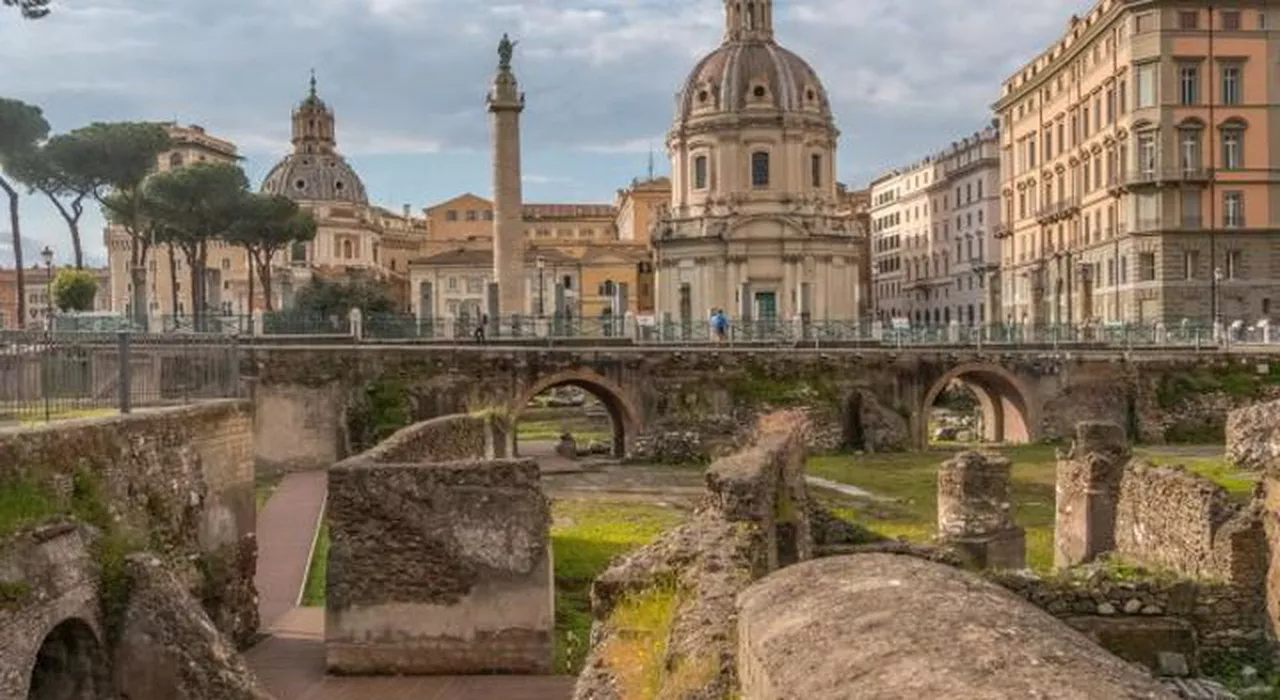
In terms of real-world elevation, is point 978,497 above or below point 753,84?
below

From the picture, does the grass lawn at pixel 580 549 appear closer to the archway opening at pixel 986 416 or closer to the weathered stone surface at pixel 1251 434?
the weathered stone surface at pixel 1251 434

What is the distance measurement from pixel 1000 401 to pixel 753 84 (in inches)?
1155

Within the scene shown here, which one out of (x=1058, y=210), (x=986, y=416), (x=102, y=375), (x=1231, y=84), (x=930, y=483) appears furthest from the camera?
(x=1058, y=210)

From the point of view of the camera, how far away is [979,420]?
A: 52.9 meters

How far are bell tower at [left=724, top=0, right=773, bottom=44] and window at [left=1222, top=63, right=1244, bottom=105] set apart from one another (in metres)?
23.5

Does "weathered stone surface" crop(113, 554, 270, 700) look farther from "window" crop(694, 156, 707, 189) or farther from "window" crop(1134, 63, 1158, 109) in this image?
"window" crop(694, 156, 707, 189)

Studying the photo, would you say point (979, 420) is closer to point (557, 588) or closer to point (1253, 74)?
point (1253, 74)

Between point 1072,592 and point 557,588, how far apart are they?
958cm

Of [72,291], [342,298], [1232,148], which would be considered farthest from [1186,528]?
[342,298]

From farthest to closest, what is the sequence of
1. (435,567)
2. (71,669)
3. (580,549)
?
(580,549), (435,567), (71,669)

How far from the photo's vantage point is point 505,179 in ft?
165

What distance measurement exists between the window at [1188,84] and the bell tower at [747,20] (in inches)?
866

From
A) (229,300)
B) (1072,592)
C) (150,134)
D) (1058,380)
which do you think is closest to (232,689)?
(1072,592)

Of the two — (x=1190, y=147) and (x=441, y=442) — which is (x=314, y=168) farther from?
(x=441, y=442)
